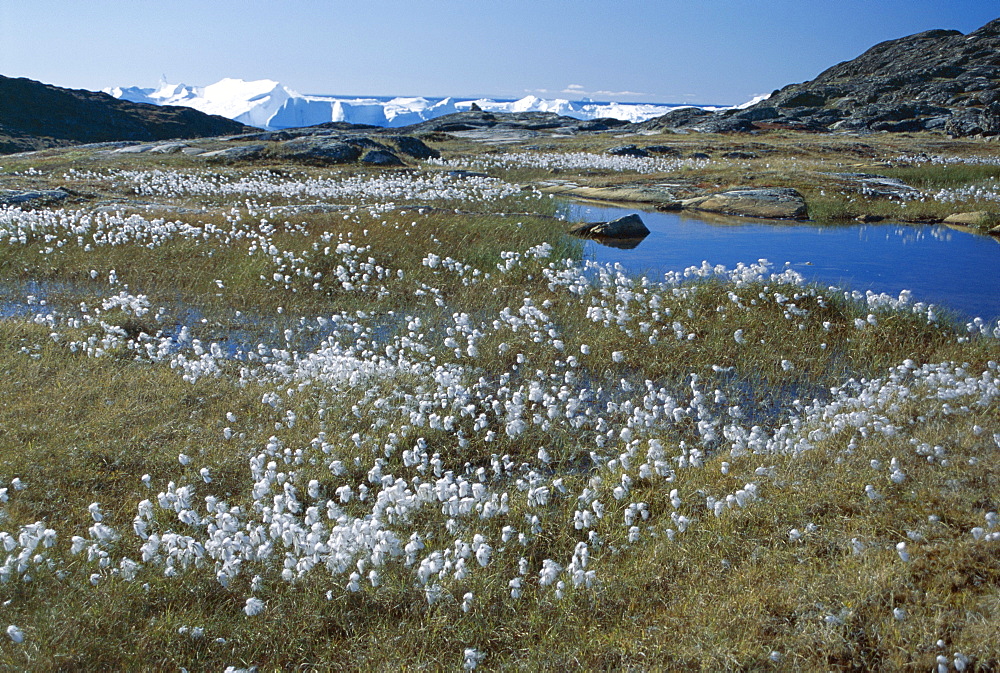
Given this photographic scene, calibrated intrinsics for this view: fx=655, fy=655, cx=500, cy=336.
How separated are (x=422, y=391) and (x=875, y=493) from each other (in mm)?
4173

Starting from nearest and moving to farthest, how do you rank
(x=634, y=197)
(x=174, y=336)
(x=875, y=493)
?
(x=875, y=493) < (x=174, y=336) < (x=634, y=197)

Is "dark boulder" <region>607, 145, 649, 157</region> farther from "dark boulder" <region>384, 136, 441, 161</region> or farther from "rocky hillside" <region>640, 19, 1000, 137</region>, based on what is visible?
"rocky hillside" <region>640, 19, 1000, 137</region>

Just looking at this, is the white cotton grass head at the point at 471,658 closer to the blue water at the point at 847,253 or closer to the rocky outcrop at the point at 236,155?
the blue water at the point at 847,253

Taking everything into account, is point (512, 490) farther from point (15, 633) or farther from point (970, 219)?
point (970, 219)

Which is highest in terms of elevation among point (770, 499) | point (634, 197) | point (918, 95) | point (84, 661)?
point (918, 95)

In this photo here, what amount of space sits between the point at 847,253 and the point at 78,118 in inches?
3825

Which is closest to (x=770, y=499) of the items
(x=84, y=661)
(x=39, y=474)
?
(x=84, y=661)

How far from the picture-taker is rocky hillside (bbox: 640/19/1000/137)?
6830 centimetres

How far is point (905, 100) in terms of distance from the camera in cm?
8081

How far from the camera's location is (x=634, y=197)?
78.1 feet

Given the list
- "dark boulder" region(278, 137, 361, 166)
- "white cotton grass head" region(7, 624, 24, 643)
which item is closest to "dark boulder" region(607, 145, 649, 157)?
"dark boulder" region(278, 137, 361, 166)

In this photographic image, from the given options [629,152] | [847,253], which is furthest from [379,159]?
[847,253]

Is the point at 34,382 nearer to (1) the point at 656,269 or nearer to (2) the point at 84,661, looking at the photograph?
(2) the point at 84,661

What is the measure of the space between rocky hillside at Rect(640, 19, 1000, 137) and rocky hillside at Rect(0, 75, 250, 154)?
217ft
